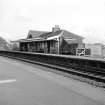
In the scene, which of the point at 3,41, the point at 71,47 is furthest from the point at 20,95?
the point at 3,41

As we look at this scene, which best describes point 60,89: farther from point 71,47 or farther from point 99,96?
point 71,47

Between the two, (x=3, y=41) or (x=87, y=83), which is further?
(x=3, y=41)

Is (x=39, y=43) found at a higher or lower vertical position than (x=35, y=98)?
higher

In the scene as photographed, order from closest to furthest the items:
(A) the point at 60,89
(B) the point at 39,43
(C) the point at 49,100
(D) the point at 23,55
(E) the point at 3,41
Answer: (C) the point at 49,100
(A) the point at 60,89
(D) the point at 23,55
(B) the point at 39,43
(E) the point at 3,41

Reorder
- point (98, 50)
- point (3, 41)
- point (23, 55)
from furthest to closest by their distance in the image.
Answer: point (3, 41)
point (98, 50)
point (23, 55)

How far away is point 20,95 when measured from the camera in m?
4.99

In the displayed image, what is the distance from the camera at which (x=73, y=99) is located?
4.67 m

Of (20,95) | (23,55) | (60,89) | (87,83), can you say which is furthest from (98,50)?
(20,95)

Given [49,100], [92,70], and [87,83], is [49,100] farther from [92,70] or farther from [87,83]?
[92,70]

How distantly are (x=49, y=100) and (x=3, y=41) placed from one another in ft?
216

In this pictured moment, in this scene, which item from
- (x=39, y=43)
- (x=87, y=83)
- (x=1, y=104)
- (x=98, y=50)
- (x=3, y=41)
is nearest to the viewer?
(x=1, y=104)

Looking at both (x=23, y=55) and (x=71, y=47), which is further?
(x=71, y=47)

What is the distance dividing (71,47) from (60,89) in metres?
20.5

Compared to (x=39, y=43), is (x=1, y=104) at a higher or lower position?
lower
